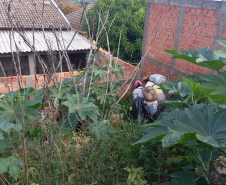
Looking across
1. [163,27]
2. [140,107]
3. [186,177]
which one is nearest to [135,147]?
[186,177]

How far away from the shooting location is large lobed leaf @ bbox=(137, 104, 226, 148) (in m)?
1.20

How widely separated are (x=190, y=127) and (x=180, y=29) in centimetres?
361

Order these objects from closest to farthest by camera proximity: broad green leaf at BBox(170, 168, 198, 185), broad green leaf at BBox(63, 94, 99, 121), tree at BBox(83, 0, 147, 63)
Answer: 1. broad green leaf at BBox(170, 168, 198, 185)
2. broad green leaf at BBox(63, 94, 99, 121)
3. tree at BBox(83, 0, 147, 63)

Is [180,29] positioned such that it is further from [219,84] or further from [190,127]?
[190,127]

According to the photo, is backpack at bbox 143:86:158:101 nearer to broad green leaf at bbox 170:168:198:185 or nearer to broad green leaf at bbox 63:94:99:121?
broad green leaf at bbox 63:94:99:121

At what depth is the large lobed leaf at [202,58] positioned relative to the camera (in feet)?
4.42

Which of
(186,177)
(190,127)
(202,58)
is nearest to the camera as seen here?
(190,127)

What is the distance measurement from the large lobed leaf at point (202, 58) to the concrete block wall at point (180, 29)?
175 cm

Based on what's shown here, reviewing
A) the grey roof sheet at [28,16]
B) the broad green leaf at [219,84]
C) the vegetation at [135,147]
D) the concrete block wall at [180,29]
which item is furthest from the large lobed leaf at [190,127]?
the concrete block wall at [180,29]

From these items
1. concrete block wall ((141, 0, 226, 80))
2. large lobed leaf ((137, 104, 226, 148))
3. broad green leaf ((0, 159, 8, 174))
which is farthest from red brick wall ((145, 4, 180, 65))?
broad green leaf ((0, 159, 8, 174))

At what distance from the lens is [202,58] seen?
1.45m

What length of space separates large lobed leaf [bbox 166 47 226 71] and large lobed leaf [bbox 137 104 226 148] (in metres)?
0.29

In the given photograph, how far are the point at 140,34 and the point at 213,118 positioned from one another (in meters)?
8.03

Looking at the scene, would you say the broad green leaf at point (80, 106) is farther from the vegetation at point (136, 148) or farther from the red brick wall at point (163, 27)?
the red brick wall at point (163, 27)
